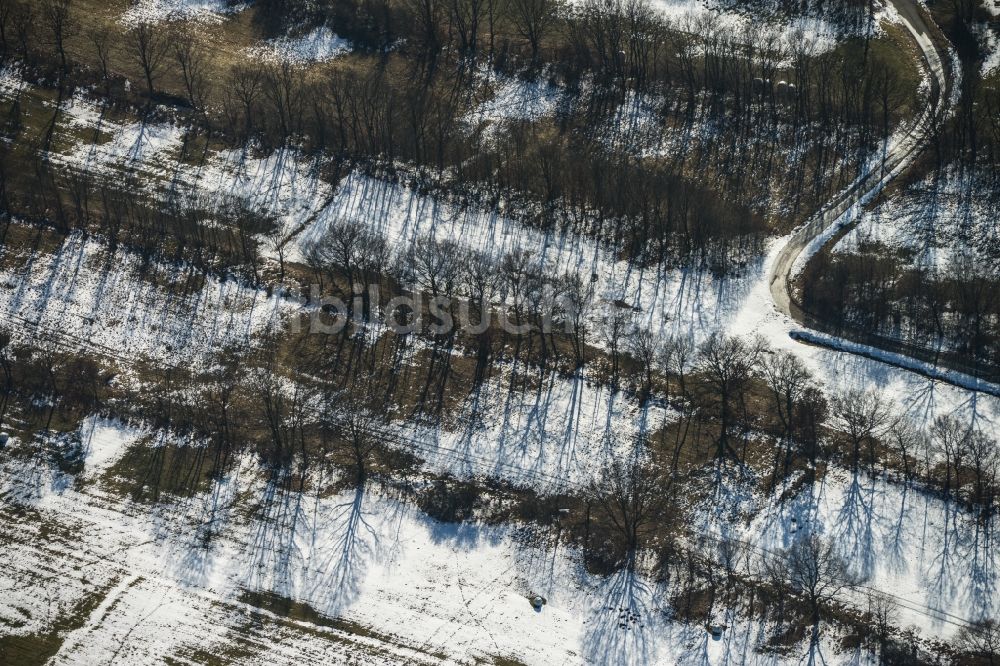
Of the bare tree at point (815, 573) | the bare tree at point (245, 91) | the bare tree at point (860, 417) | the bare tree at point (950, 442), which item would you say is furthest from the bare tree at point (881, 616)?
the bare tree at point (245, 91)

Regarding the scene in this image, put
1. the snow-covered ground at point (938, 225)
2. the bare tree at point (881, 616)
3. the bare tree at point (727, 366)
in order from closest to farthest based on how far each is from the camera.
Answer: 1. the bare tree at point (881, 616)
2. the bare tree at point (727, 366)
3. the snow-covered ground at point (938, 225)

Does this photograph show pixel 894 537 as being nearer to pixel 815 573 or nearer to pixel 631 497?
pixel 815 573

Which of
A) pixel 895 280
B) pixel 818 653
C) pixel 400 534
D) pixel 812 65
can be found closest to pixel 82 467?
pixel 400 534

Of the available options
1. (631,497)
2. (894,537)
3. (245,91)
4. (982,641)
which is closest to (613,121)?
(245,91)

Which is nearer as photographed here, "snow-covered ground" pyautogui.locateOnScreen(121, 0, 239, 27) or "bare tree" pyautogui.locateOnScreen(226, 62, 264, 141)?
"bare tree" pyautogui.locateOnScreen(226, 62, 264, 141)

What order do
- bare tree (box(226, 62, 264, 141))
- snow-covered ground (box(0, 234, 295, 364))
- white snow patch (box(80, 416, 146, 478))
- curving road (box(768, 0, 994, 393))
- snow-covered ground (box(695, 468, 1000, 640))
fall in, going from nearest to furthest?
snow-covered ground (box(695, 468, 1000, 640))
white snow patch (box(80, 416, 146, 478))
curving road (box(768, 0, 994, 393))
snow-covered ground (box(0, 234, 295, 364))
bare tree (box(226, 62, 264, 141))

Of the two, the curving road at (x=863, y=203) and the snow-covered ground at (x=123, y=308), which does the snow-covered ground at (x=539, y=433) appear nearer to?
the curving road at (x=863, y=203)

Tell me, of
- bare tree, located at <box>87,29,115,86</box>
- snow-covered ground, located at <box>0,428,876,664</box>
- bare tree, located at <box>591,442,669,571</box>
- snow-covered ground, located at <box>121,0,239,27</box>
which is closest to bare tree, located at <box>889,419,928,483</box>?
snow-covered ground, located at <box>0,428,876,664</box>

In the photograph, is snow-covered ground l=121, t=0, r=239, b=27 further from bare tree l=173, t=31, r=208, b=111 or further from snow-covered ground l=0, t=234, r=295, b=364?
snow-covered ground l=0, t=234, r=295, b=364

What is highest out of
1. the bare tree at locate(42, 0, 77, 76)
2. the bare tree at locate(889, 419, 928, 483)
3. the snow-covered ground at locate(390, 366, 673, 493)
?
the bare tree at locate(42, 0, 77, 76)
